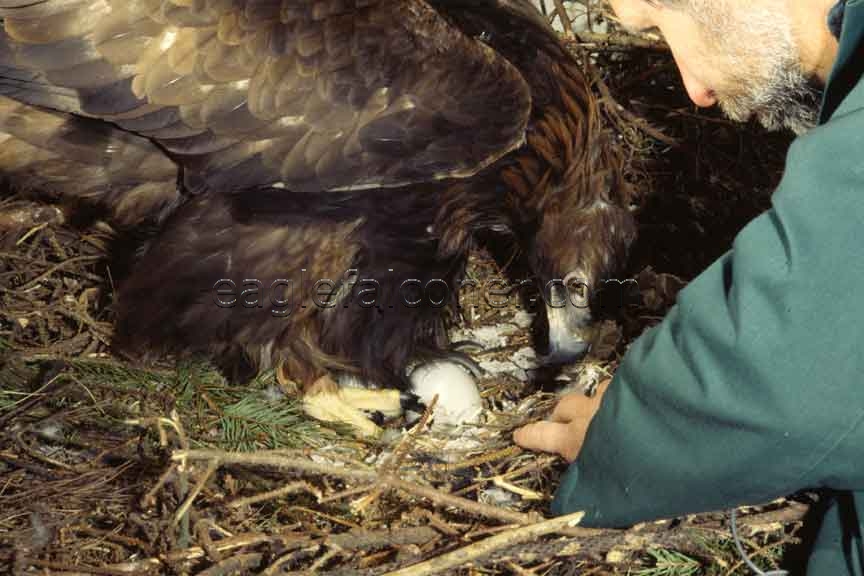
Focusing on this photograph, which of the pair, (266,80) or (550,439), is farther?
(266,80)

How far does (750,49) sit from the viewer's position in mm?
1953

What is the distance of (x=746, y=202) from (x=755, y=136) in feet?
0.94

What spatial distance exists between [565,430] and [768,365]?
89 centimetres

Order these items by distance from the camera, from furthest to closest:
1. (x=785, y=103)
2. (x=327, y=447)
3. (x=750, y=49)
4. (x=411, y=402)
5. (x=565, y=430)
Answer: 1. (x=411, y=402)
2. (x=327, y=447)
3. (x=565, y=430)
4. (x=785, y=103)
5. (x=750, y=49)

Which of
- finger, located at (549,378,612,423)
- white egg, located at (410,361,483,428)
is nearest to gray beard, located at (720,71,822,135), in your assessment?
finger, located at (549,378,612,423)

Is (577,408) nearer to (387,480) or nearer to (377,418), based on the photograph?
(387,480)

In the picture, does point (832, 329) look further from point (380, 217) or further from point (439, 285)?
point (439, 285)

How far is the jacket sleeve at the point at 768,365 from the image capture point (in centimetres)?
150

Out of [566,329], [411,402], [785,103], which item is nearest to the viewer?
[785,103]

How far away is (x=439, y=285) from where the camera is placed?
3.42 metres

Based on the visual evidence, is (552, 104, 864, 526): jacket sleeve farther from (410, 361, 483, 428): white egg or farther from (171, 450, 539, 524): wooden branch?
(410, 361, 483, 428): white egg

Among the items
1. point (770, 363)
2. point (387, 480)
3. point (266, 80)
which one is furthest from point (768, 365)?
point (266, 80)

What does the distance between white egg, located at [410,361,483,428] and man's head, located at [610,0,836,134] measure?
1.36 m

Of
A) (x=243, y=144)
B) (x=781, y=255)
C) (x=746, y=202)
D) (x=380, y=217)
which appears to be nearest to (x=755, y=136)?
(x=746, y=202)
